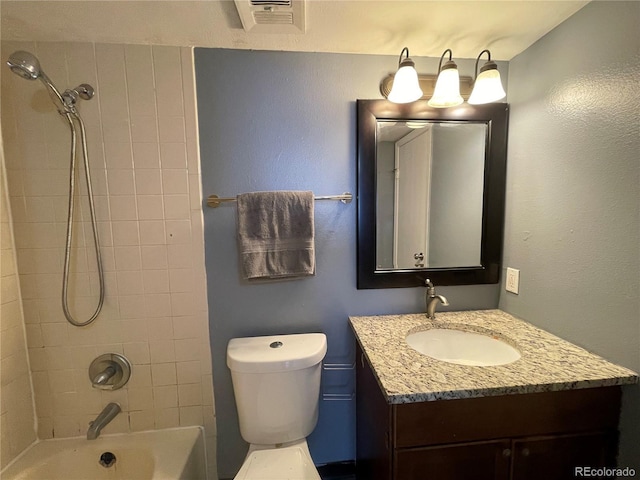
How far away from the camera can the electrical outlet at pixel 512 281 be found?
133 cm

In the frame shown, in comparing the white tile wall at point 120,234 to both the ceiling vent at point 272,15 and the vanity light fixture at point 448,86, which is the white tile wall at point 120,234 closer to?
the ceiling vent at point 272,15

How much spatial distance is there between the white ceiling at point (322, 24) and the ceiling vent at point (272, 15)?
0.04m

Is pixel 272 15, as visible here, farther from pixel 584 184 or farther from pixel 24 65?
pixel 584 184

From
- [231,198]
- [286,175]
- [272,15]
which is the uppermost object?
[272,15]

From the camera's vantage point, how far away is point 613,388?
2.91 feet

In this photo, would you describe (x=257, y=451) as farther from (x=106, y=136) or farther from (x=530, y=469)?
(x=106, y=136)

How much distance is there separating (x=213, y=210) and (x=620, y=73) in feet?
5.10

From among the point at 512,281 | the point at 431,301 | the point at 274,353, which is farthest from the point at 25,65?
the point at 512,281

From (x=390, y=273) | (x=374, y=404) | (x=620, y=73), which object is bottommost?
(x=374, y=404)

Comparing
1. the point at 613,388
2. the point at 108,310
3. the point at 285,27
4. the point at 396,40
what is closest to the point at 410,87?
the point at 396,40

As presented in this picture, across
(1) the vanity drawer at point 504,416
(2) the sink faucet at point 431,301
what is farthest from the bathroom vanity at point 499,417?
(2) the sink faucet at point 431,301

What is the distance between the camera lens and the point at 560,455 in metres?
0.91

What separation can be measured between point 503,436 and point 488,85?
129cm

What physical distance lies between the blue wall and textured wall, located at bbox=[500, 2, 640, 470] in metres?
0.33
